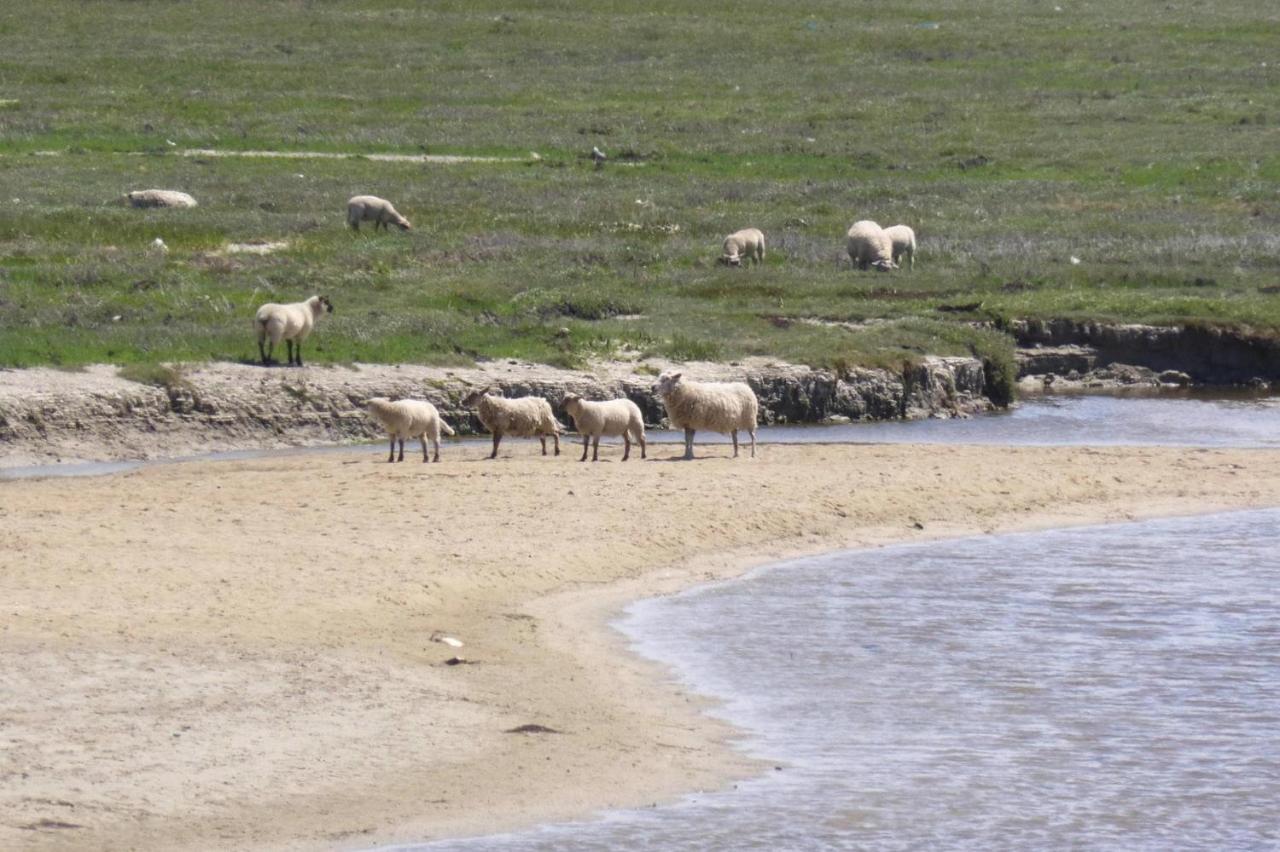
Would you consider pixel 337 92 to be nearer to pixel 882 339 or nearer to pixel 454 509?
pixel 882 339

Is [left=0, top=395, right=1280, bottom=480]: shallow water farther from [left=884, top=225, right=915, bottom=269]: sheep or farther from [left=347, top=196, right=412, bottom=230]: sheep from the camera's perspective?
[left=347, top=196, right=412, bottom=230]: sheep

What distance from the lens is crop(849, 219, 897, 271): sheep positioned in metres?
34.1

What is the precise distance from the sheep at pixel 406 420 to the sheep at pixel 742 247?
13550 millimetres

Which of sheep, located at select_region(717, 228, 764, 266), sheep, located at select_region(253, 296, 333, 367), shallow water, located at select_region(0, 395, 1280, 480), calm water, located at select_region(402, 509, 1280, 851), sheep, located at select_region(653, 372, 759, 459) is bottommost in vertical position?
calm water, located at select_region(402, 509, 1280, 851)

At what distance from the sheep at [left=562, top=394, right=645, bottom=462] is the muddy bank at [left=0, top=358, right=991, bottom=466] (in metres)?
3.01

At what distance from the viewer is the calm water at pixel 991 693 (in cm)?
1066

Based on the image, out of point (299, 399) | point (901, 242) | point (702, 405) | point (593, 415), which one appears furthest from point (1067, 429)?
point (901, 242)

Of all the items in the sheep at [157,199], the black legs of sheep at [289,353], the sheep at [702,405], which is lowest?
the sheep at [702,405]

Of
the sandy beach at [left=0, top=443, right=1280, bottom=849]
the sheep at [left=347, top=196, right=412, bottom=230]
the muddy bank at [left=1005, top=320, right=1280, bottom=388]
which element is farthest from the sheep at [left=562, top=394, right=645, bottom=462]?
the sheep at [left=347, top=196, right=412, bottom=230]

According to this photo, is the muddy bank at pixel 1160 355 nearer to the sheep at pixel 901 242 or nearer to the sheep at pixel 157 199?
the sheep at pixel 901 242

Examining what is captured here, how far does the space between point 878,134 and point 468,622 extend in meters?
45.3

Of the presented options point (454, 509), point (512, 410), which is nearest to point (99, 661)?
point (454, 509)

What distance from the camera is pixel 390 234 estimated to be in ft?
118

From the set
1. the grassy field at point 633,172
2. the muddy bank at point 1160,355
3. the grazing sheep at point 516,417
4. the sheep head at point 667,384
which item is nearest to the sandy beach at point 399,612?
the grazing sheep at point 516,417
